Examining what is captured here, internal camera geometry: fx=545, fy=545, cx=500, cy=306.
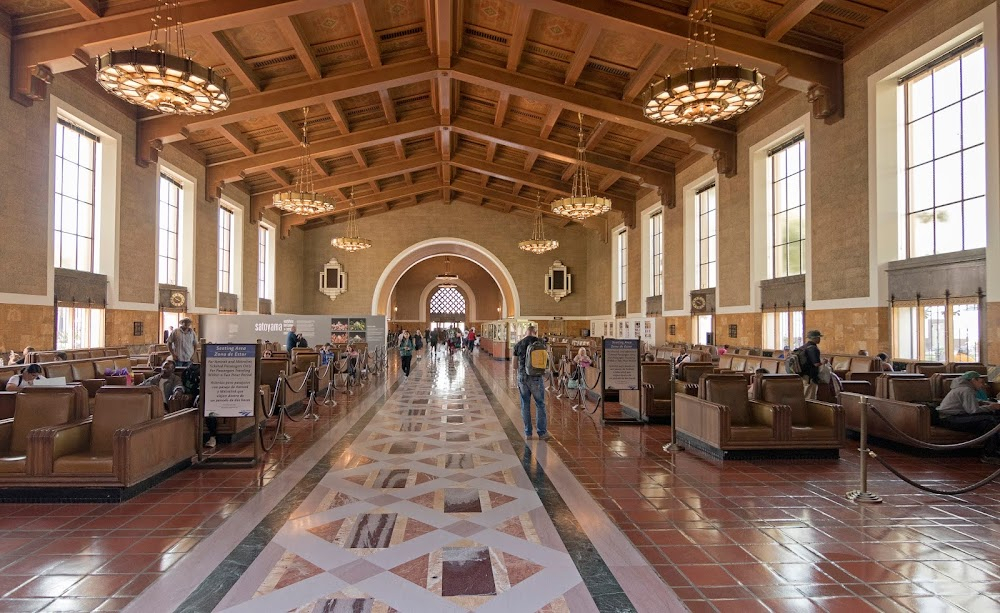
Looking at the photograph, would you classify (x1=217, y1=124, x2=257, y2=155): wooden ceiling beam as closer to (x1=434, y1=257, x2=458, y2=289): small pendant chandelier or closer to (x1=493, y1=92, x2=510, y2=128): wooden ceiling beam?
(x1=493, y1=92, x2=510, y2=128): wooden ceiling beam

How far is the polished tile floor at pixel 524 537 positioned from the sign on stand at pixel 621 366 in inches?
81.6

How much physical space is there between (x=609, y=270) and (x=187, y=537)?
2317cm

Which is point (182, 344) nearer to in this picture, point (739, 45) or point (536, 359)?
point (536, 359)

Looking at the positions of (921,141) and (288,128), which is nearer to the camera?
(921,141)

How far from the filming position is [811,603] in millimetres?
2773

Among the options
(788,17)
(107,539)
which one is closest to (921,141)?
(788,17)

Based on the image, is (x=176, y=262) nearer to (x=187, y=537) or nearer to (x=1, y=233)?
(x=1, y=233)

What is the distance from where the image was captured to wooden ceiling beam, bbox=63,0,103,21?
8.77 m

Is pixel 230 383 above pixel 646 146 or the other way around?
the other way around

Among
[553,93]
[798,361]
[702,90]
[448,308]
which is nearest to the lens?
[798,361]

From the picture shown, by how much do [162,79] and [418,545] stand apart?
6.89 metres

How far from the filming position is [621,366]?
317 inches

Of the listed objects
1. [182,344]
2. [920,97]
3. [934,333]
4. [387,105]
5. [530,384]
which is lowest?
[530,384]

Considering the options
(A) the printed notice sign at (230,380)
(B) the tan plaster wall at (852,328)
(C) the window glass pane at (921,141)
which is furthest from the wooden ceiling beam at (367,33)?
(B) the tan plaster wall at (852,328)
